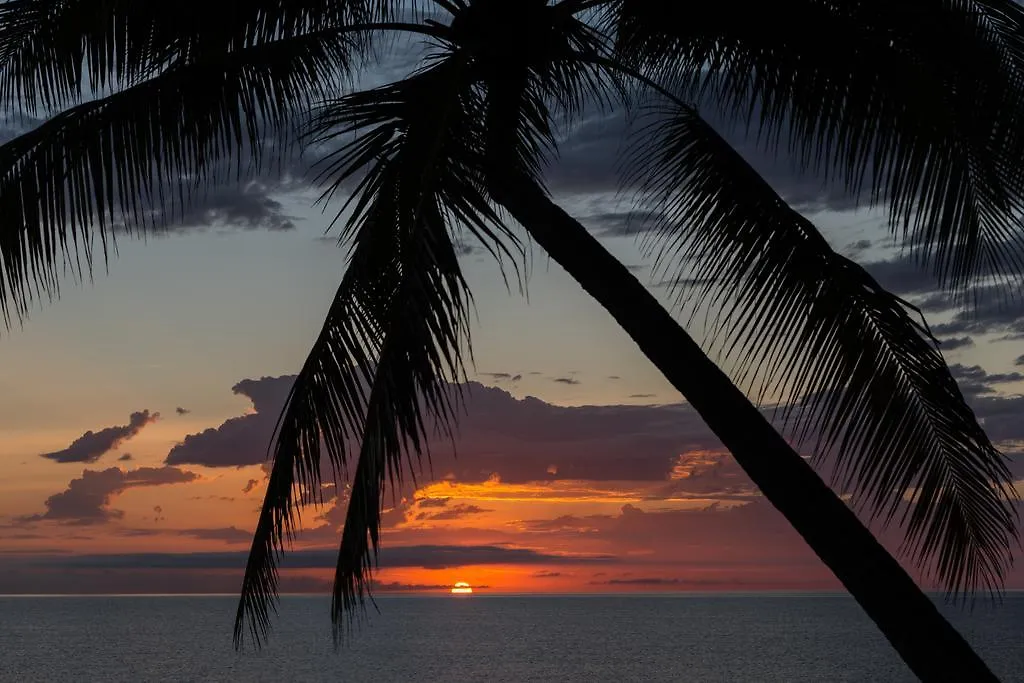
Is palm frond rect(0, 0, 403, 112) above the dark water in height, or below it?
above

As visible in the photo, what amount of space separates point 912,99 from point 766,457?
236 cm

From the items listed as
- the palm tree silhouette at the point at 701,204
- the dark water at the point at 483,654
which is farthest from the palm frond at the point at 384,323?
the dark water at the point at 483,654

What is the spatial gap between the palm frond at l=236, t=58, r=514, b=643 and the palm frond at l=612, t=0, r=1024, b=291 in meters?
2.00

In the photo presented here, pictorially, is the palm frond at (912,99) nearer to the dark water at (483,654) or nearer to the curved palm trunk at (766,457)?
the curved palm trunk at (766,457)

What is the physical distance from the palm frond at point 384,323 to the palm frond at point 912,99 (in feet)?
6.58

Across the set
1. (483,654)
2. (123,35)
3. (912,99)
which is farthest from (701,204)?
(483,654)

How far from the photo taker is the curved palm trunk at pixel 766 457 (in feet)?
20.8

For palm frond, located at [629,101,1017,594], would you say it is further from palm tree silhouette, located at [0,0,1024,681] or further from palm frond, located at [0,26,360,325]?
palm frond, located at [0,26,360,325]

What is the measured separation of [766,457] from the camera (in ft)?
21.8

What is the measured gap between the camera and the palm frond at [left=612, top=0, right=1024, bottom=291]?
7.41 metres

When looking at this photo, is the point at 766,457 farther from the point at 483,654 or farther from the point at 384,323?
the point at 483,654

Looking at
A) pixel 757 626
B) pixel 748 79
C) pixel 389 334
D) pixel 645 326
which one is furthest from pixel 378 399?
pixel 757 626

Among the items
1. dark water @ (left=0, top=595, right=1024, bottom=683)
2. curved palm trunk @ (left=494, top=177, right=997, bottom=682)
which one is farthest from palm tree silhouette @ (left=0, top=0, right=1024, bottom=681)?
dark water @ (left=0, top=595, right=1024, bottom=683)

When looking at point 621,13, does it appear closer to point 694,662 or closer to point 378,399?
point 378,399
